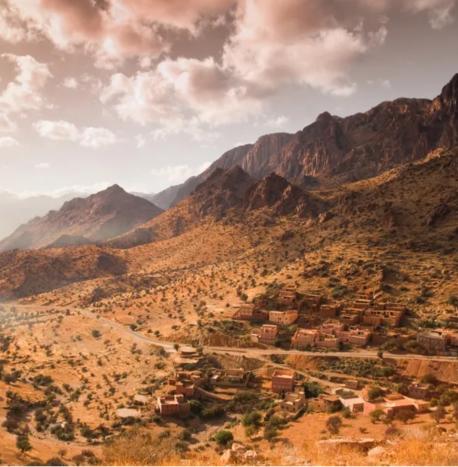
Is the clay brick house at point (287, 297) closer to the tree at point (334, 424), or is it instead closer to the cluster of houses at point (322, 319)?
the cluster of houses at point (322, 319)

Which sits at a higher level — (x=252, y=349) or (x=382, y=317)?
(x=382, y=317)

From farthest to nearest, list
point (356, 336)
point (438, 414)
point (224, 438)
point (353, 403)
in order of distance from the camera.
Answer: point (356, 336) < point (353, 403) < point (224, 438) < point (438, 414)

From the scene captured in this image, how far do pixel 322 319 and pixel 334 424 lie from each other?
38.7 m

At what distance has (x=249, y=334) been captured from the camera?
261 feet

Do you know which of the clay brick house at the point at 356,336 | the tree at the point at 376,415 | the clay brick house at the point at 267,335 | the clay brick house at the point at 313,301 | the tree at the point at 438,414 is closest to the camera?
the tree at the point at 438,414

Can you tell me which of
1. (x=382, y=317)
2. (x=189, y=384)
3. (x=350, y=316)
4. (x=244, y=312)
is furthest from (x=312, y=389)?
(x=244, y=312)

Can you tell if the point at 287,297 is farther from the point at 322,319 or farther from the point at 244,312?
the point at 322,319

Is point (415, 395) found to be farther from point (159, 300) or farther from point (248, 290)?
point (159, 300)

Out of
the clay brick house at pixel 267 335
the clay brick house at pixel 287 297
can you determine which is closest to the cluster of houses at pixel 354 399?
the clay brick house at pixel 267 335

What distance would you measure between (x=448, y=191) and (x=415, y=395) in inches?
3034

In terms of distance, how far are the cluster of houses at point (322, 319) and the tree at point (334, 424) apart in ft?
91.0

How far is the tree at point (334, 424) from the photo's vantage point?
139ft

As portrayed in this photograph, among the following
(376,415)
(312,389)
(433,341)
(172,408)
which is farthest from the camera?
(433,341)

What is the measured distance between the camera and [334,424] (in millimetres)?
43625
